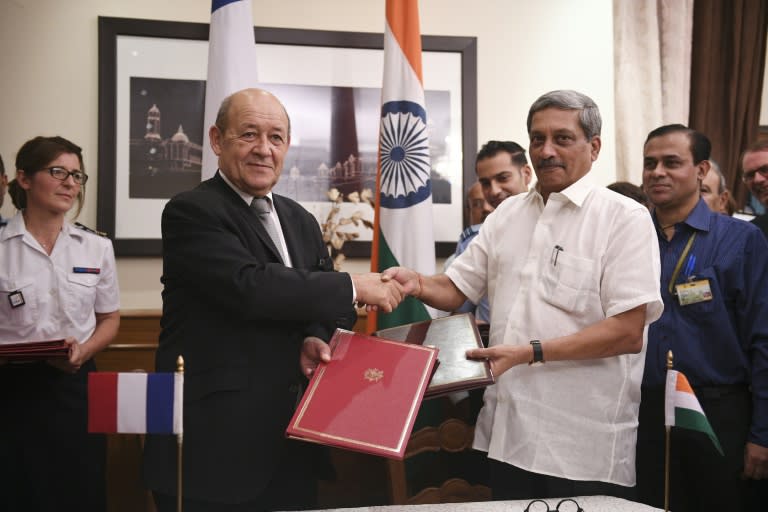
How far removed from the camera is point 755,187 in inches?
106

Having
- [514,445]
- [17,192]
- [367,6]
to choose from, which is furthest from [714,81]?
[17,192]

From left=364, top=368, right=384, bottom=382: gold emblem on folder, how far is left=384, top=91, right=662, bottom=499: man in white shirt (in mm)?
286

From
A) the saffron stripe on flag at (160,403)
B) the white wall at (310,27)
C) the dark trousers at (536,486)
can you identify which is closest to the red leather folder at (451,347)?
the dark trousers at (536,486)

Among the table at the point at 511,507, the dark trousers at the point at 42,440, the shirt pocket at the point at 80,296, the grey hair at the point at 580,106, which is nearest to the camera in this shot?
the table at the point at 511,507

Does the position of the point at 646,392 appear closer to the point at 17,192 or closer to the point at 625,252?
the point at 625,252

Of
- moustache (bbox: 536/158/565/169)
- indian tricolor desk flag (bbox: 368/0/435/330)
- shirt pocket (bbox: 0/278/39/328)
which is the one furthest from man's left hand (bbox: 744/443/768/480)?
shirt pocket (bbox: 0/278/39/328)

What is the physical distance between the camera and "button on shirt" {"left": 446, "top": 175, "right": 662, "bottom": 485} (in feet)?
5.60

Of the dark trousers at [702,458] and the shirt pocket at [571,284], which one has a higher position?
the shirt pocket at [571,284]

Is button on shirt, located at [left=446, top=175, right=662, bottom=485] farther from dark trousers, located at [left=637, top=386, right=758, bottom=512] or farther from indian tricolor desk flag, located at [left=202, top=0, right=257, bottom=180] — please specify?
indian tricolor desk flag, located at [left=202, top=0, right=257, bottom=180]

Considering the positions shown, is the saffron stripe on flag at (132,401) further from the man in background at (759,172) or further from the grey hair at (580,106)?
the man in background at (759,172)

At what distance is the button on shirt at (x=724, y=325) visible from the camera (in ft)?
6.84

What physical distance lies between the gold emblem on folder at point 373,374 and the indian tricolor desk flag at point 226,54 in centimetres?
179

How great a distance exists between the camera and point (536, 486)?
5.85 feet

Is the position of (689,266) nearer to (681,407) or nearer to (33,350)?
(681,407)
